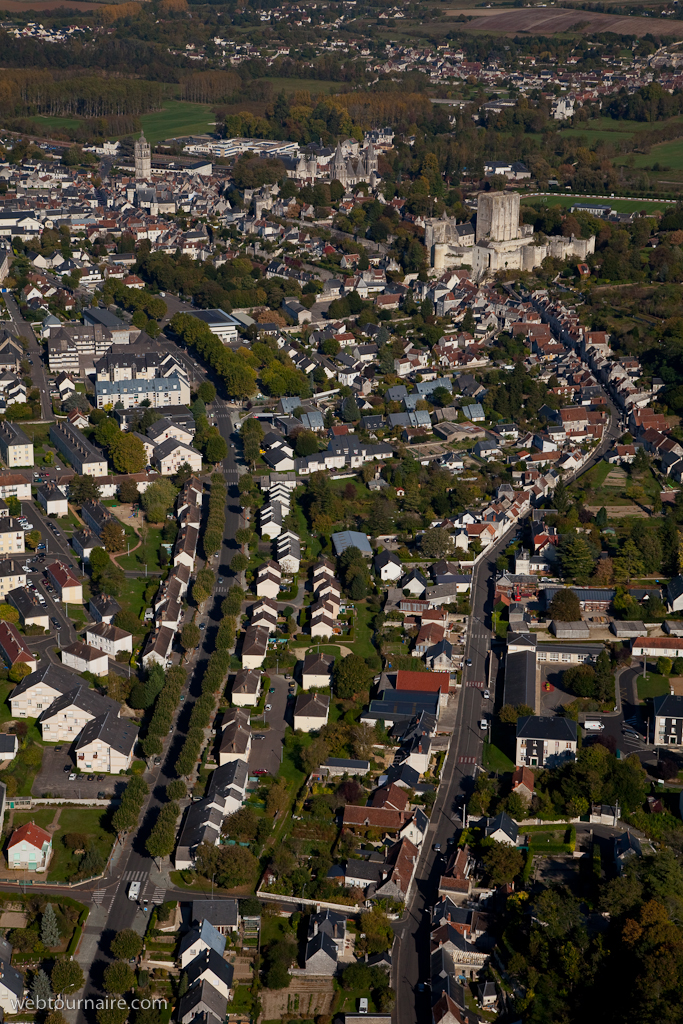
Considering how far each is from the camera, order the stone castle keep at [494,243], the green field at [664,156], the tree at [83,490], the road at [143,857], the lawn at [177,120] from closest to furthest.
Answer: the road at [143,857] < the tree at [83,490] < the stone castle keep at [494,243] < the green field at [664,156] < the lawn at [177,120]

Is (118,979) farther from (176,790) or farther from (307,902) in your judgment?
(176,790)

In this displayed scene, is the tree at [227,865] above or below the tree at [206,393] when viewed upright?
below

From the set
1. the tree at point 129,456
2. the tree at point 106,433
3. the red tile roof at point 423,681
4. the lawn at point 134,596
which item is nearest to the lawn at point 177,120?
the tree at point 106,433

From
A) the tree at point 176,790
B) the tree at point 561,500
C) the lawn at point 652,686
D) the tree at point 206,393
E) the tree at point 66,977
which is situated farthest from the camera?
the tree at point 206,393

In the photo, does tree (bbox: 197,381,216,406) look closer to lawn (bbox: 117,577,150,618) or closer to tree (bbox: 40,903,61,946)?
lawn (bbox: 117,577,150,618)

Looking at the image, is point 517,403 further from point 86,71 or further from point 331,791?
point 86,71

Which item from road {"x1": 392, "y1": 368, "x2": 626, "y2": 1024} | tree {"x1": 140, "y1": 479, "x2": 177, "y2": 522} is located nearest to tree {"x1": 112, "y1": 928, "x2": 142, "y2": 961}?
road {"x1": 392, "y1": 368, "x2": 626, "y2": 1024}

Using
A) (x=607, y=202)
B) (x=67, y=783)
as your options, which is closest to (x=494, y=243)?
(x=607, y=202)

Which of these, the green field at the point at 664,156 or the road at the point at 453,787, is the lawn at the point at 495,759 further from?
the green field at the point at 664,156
